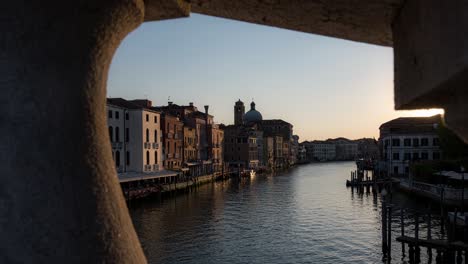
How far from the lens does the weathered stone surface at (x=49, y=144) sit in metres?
1.06

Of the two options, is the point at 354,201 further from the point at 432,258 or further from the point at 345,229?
the point at 432,258

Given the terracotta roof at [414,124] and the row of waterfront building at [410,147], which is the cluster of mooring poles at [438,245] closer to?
the terracotta roof at [414,124]

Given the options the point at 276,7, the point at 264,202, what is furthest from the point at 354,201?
the point at 276,7

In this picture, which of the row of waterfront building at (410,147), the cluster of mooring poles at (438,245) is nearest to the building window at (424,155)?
the row of waterfront building at (410,147)

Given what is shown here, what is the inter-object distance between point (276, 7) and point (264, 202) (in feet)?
98.6

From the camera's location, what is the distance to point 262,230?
66.2 feet

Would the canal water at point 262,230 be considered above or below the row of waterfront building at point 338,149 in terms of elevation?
below

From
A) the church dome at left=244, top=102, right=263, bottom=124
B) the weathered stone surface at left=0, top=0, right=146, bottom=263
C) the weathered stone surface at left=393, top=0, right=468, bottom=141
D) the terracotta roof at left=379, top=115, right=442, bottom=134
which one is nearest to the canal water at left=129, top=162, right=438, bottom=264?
the weathered stone surface at left=393, top=0, right=468, bottom=141

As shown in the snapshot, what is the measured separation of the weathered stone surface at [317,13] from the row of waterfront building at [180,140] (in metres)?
30.7

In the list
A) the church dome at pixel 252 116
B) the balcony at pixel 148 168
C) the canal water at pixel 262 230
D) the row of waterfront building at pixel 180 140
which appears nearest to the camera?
the canal water at pixel 262 230

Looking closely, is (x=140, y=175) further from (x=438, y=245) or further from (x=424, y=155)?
(x=424, y=155)

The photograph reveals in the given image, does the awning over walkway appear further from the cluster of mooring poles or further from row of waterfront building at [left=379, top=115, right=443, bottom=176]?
row of waterfront building at [left=379, top=115, right=443, bottom=176]

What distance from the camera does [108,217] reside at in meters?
1.16

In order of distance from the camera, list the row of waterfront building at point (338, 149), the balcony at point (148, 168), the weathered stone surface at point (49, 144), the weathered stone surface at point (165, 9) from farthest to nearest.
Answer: the row of waterfront building at point (338, 149) < the balcony at point (148, 168) < the weathered stone surface at point (165, 9) < the weathered stone surface at point (49, 144)
